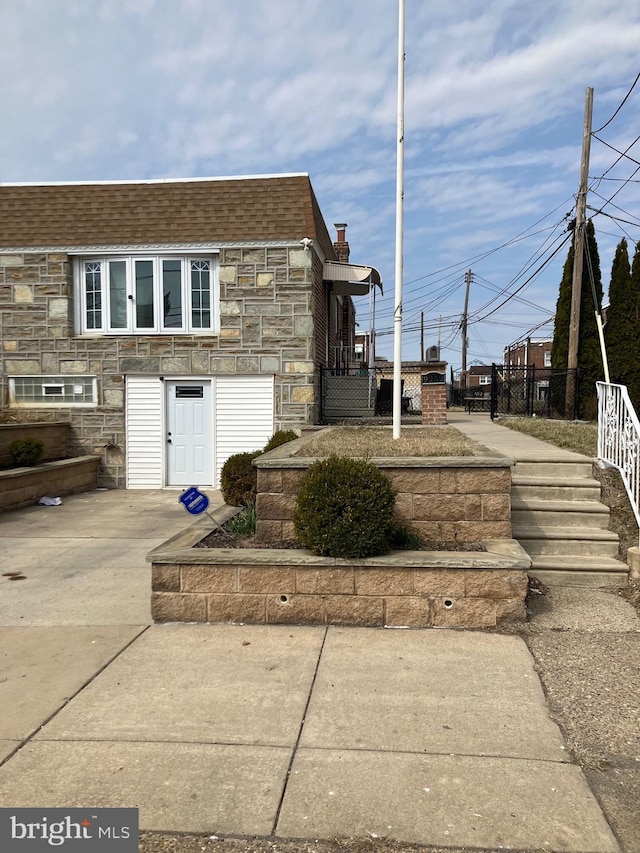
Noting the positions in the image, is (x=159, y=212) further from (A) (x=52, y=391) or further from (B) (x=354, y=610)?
(B) (x=354, y=610)

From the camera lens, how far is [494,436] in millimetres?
10148

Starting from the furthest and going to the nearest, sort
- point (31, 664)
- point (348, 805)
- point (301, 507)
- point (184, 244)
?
point (184, 244) → point (301, 507) → point (31, 664) → point (348, 805)

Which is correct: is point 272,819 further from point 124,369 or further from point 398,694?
point 124,369

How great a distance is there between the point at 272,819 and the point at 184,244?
10.9 meters

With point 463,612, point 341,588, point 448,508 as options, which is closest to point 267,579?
point 341,588

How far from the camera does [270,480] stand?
5.33 metres

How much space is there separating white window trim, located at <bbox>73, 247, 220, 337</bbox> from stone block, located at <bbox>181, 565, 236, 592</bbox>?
7887mm

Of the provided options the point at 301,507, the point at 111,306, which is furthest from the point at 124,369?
the point at 301,507

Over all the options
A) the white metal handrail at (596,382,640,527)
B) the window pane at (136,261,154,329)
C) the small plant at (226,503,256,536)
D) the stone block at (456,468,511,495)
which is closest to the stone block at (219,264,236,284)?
the window pane at (136,261,154,329)

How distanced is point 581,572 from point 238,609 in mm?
3020

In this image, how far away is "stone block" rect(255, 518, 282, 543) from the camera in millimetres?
5285

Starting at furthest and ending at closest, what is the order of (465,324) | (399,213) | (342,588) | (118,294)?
(465,324)
(118,294)
(399,213)
(342,588)

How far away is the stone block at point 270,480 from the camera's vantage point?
17.5 feet

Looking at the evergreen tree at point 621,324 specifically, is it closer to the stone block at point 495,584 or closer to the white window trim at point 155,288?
the white window trim at point 155,288
